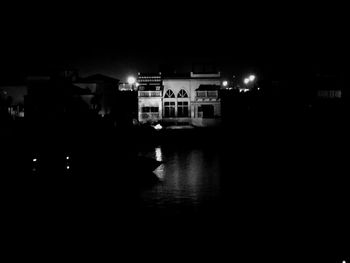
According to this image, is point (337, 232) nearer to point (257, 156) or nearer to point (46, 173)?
point (46, 173)

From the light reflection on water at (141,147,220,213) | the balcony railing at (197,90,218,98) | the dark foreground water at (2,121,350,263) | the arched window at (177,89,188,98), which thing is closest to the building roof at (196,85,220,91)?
the balcony railing at (197,90,218,98)

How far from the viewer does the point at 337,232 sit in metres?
10.1

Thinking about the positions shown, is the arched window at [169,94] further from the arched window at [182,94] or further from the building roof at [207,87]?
the building roof at [207,87]

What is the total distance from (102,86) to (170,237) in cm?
2188

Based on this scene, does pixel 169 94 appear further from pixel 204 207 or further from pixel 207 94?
pixel 204 207

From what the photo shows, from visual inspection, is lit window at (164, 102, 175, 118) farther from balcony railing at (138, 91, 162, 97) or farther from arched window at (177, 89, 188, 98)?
balcony railing at (138, 91, 162, 97)

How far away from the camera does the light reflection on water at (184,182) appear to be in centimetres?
1313

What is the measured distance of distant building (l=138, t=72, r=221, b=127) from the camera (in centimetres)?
2995

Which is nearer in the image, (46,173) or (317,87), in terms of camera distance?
(46,173)

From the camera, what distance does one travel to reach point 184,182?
16141 millimetres

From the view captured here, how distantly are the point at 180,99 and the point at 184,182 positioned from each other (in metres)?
14.9

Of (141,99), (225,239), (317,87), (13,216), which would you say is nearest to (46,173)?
(13,216)

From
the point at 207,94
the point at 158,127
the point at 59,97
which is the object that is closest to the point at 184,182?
the point at 158,127

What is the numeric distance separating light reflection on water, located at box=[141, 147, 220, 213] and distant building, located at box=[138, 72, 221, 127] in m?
6.71
